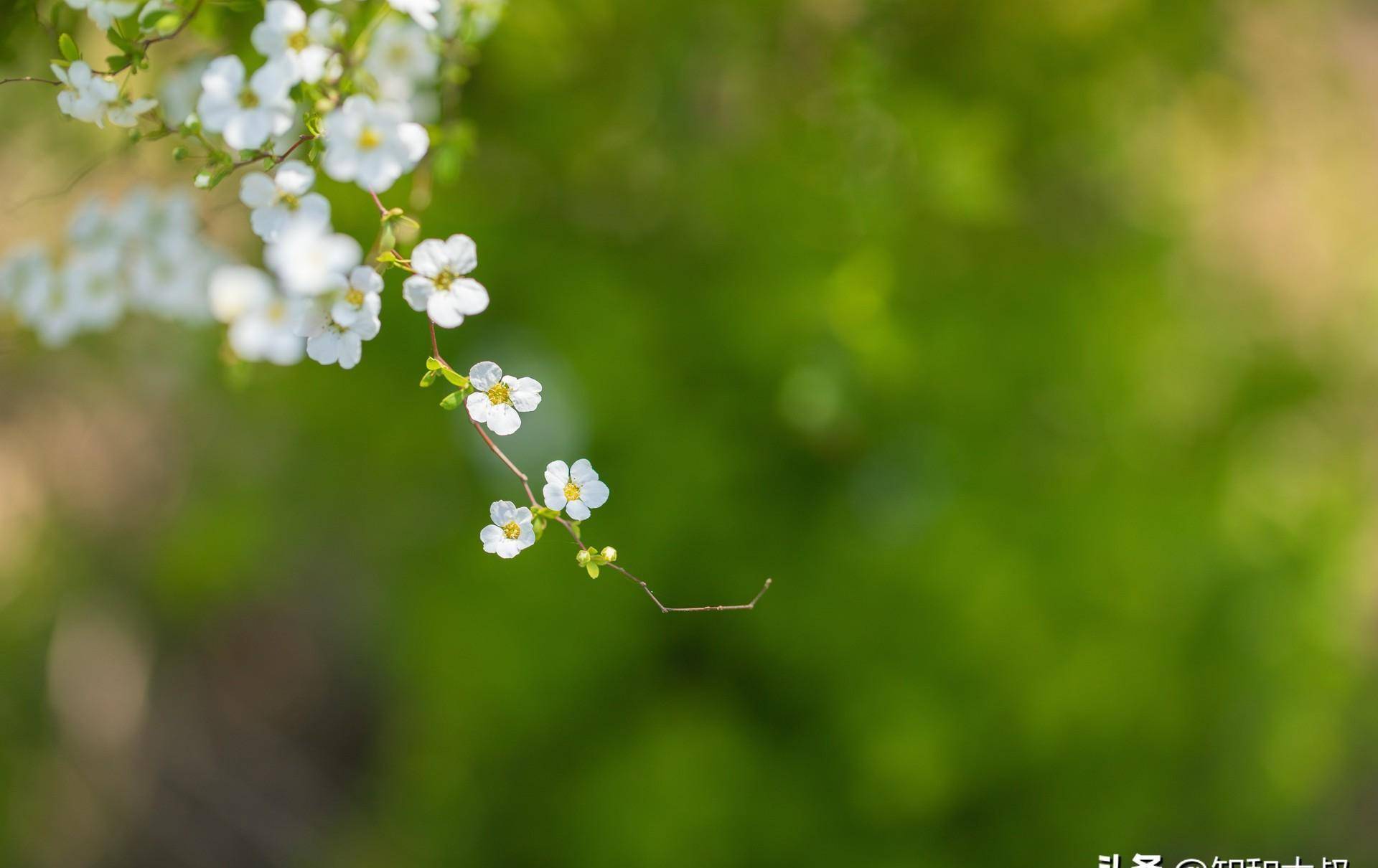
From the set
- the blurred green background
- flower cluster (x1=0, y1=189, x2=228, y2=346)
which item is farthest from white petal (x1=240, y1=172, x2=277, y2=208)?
the blurred green background

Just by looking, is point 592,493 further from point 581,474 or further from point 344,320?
point 344,320

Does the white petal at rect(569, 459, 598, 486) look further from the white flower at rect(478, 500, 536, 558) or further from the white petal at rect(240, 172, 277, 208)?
the white petal at rect(240, 172, 277, 208)

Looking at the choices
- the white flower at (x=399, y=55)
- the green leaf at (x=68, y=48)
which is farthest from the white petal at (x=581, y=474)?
the green leaf at (x=68, y=48)

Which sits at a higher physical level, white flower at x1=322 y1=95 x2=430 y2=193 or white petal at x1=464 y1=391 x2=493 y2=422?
white flower at x1=322 y1=95 x2=430 y2=193

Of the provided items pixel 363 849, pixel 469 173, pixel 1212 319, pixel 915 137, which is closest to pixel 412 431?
pixel 469 173

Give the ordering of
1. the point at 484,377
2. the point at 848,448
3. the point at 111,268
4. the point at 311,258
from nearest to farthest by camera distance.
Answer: the point at 311,258, the point at 484,377, the point at 111,268, the point at 848,448

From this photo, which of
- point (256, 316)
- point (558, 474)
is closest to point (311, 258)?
point (256, 316)
